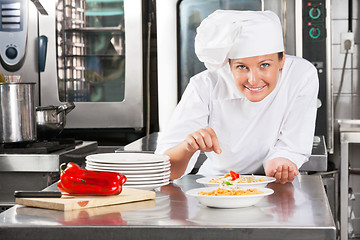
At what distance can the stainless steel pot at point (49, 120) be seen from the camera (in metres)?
2.94

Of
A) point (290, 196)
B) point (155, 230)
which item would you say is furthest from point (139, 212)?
point (290, 196)

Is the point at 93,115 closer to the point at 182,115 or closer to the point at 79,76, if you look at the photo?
the point at 79,76

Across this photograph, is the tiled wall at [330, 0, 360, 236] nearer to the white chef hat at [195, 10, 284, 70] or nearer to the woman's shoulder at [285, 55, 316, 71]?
the woman's shoulder at [285, 55, 316, 71]

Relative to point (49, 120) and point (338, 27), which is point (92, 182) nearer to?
point (49, 120)

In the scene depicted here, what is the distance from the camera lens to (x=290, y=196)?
161cm

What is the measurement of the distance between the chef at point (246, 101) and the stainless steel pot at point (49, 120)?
2.99 feet

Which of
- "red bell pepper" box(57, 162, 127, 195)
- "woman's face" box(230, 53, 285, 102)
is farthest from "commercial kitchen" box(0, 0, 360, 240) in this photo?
"red bell pepper" box(57, 162, 127, 195)

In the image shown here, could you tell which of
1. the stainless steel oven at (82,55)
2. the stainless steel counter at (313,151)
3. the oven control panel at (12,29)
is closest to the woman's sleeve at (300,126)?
the stainless steel counter at (313,151)

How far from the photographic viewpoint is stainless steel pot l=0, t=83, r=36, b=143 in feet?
9.07

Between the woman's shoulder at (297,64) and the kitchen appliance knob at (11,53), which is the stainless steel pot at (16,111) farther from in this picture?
the woman's shoulder at (297,64)

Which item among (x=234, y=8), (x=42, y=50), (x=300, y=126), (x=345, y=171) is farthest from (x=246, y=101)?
(x=42, y=50)

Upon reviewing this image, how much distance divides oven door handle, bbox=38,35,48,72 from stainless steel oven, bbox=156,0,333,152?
0.71 meters

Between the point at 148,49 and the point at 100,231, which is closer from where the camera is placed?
the point at 100,231

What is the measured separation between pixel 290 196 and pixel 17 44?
254 centimetres
